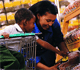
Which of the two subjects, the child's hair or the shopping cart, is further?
the child's hair

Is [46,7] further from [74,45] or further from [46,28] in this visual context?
[74,45]

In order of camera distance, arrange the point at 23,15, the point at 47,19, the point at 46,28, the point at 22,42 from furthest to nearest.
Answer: the point at 46,28
the point at 47,19
the point at 23,15
the point at 22,42

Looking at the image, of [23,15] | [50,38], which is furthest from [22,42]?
[50,38]

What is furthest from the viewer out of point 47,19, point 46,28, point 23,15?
point 46,28

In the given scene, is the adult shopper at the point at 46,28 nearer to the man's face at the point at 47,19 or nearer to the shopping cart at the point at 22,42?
the man's face at the point at 47,19

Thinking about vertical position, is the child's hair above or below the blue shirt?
above

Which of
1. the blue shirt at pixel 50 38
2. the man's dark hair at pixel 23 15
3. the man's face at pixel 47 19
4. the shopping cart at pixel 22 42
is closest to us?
the shopping cart at pixel 22 42

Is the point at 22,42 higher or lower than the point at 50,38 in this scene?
higher

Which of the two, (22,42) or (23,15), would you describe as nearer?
(22,42)

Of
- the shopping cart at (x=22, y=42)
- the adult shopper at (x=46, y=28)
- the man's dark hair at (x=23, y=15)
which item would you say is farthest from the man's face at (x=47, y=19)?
the shopping cart at (x=22, y=42)

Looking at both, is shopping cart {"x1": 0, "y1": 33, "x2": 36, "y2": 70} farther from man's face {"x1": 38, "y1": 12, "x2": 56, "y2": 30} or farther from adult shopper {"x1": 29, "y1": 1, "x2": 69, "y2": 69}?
man's face {"x1": 38, "y1": 12, "x2": 56, "y2": 30}

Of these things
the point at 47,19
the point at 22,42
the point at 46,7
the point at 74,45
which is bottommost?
the point at 74,45

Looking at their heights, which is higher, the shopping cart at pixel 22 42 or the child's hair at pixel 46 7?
the child's hair at pixel 46 7

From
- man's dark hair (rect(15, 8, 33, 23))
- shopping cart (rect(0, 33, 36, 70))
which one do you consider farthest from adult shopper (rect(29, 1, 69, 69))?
shopping cart (rect(0, 33, 36, 70))
